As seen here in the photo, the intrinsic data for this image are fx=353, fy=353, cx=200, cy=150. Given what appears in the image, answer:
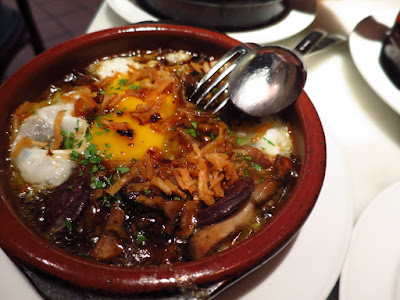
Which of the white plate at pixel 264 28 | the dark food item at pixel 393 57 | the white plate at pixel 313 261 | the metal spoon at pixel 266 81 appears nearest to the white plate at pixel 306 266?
the white plate at pixel 313 261

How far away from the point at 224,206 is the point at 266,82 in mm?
634

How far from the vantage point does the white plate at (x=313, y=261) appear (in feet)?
3.94

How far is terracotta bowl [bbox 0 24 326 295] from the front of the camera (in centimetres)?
101

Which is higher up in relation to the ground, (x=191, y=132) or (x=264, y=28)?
(x=264, y=28)

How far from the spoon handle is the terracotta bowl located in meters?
0.61

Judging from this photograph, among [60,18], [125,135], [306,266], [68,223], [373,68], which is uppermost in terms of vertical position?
[373,68]

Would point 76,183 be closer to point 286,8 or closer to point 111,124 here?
point 111,124

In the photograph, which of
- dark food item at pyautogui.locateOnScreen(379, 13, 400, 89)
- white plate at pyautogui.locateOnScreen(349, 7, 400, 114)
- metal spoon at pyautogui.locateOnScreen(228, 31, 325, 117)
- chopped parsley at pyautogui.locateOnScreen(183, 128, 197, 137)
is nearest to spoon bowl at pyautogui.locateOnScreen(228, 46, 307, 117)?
metal spoon at pyautogui.locateOnScreen(228, 31, 325, 117)

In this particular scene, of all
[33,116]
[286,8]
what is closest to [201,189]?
[33,116]

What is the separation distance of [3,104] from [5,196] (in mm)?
444

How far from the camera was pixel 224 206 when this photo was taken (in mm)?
1272

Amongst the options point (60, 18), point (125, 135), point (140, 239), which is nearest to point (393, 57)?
point (125, 135)

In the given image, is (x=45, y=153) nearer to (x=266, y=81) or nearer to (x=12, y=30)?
(x=266, y=81)

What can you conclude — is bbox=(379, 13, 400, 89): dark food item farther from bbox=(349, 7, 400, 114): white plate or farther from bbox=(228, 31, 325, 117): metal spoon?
bbox=(228, 31, 325, 117): metal spoon
